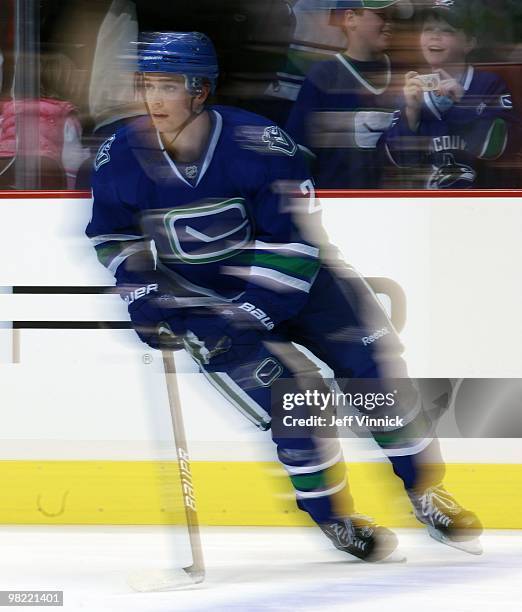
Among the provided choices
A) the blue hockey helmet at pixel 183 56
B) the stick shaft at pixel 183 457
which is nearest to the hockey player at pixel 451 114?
the blue hockey helmet at pixel 183 56

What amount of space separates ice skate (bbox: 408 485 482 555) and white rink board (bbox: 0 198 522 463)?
0.11 metres

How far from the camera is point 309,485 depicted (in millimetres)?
3037

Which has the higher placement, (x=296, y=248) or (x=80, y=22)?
(x=80, y=22)

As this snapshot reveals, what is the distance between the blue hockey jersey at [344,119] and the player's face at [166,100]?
0.26 m

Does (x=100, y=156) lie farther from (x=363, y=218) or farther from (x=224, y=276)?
(x=363, y=218)

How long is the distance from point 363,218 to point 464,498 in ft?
2.46

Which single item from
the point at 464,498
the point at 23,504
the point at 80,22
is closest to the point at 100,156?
the point at 80,22

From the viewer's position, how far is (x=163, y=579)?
3.00 m

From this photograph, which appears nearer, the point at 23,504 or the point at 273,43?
the point at 273,43

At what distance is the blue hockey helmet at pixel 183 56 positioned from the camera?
2.91 metres

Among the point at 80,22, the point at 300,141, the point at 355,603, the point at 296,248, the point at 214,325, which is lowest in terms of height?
the point at 355,603

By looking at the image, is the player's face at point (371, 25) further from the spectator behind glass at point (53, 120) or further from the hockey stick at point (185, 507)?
the hockey stick at point (185, 507)

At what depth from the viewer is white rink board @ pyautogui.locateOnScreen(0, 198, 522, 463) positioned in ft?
9.92

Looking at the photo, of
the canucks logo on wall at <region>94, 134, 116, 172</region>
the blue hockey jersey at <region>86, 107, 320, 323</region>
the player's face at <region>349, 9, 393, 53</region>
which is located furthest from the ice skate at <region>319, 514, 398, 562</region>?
the player's face at <region>349, 9, 393, 53</region>
